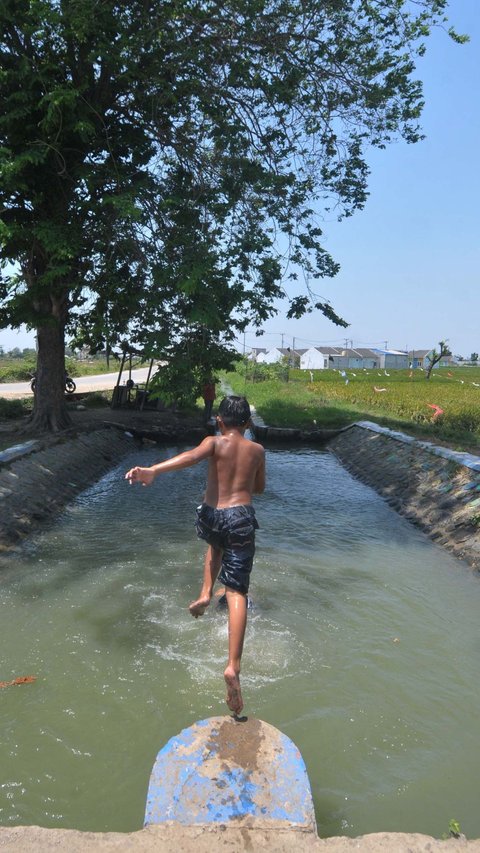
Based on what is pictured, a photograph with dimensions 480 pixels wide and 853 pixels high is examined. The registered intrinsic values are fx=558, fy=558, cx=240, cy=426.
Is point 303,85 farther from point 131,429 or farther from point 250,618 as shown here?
point 250,618

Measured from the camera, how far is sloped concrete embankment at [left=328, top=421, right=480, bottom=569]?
9.03m

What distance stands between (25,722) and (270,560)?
14.1 ft

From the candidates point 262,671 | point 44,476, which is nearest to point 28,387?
point 44,476

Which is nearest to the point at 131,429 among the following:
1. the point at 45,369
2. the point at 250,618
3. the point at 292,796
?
the point at 45,369

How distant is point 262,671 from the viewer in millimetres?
4938

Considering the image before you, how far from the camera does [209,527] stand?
4.23m

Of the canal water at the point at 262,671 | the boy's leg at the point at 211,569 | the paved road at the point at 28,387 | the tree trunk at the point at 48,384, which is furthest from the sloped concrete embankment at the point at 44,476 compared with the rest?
the paved road at the point at 28,387

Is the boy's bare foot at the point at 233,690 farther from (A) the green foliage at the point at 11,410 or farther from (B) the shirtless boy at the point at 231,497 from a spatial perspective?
(A) the green foliage at the point at 11,410

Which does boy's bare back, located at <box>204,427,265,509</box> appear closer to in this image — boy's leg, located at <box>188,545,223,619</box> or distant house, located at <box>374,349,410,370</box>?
boy's leg, located at <box>188,545,223,619</box>

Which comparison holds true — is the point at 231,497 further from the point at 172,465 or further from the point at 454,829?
the point at 454,829

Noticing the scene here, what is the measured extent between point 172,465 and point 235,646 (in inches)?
49.7

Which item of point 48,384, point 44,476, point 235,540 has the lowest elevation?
point 44,476

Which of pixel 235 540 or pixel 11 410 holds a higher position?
pixel 235 540

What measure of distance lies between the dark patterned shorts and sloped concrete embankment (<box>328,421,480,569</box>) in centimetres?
504
